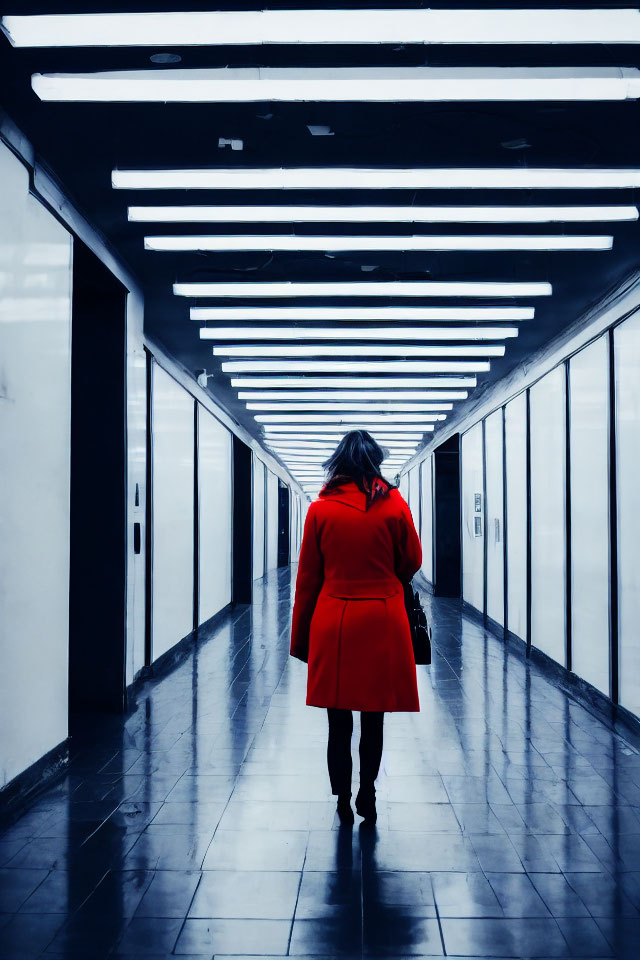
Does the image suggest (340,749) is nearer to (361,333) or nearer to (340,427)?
(361,333)

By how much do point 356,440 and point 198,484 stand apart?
509 cm

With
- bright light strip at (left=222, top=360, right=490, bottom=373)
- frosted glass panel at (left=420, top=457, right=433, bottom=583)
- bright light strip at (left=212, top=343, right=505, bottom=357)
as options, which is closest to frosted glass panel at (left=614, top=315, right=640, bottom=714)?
bright light strip at (left=212, top=343, right=505, bottom=357)

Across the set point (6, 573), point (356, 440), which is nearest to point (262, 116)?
point (356, 440)

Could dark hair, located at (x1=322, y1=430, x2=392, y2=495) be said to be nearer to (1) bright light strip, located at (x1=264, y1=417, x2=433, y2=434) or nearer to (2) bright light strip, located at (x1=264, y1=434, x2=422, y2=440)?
(1) bright light strip, located at (x1=264, y1=417, x2=433, y2=434)

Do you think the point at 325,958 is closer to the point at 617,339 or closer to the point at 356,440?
the point at 356,440

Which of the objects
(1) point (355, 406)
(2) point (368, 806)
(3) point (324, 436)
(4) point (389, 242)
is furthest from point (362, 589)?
(3) point (324, 436)

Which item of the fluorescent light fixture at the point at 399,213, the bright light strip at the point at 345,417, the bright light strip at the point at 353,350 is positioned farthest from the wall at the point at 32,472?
the bright light strip at the point at 345,417

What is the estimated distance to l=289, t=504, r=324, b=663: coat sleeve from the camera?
287 centimetres

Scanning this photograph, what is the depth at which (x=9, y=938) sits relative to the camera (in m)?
2.10

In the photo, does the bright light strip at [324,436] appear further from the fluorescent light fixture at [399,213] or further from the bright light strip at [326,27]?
the bright light strip at [326,27]

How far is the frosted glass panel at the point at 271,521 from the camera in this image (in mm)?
16719

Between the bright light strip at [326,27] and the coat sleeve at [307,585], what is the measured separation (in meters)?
1.63

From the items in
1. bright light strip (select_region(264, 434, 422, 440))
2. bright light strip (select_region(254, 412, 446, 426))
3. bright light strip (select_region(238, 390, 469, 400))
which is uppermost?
bright light strip (select_region(238, 390, 469, 400))

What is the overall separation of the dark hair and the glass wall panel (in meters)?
13.1
